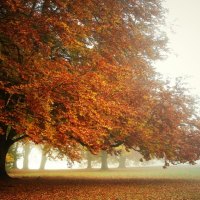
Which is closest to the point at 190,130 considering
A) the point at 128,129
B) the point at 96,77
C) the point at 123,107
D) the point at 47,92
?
the point at 128,129

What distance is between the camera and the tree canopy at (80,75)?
15.3 m

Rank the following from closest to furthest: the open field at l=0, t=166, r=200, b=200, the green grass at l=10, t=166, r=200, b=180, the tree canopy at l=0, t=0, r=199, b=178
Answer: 1. the open field at l=0, t=166, r=200, b=200
2. the tree canopy at l=0, t=0, r=199, b=178
3. the green grass at l=10, t=166, r=200, b=180

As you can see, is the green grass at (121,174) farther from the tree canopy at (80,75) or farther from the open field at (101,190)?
the tree canopy at (80,75)

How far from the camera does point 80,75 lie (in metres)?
16.5

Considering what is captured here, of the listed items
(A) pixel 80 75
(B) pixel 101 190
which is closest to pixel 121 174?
(B) pixel 101 190

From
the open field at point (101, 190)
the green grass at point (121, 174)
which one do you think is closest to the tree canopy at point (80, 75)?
the open field at point (101, 190)

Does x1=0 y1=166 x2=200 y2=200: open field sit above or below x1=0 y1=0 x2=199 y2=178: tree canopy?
below

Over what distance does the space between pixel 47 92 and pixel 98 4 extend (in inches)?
241

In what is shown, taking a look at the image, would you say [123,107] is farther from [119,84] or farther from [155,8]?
[155,8]

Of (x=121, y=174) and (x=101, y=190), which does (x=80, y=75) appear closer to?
(x=101, y=190)

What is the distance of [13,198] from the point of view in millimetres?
14391

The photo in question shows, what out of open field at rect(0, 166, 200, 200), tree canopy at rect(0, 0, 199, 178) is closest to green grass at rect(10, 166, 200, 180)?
open field at rect(0, 166, 200, 200)

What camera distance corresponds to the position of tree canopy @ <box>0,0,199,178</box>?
1531cm

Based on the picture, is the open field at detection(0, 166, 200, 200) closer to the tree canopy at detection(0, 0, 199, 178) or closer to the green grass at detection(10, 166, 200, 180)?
the tree canopy at detection(0, 0, 199, 178)
